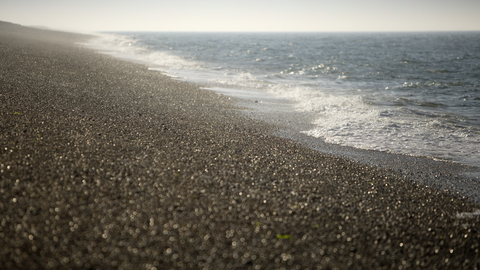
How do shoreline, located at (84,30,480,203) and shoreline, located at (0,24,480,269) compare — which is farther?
shoreline, located at (84,30,480,203)

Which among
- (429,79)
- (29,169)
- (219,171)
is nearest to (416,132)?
(219,171)

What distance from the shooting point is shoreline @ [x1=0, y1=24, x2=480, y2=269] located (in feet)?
12.0

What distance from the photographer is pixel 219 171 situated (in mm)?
5875

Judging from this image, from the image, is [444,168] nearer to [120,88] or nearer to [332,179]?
[332,179]

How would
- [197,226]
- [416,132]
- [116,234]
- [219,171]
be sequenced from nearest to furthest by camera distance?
[116,234] → [197,226] → [219,171] → [416,132]

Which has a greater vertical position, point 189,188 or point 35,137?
point 35,137

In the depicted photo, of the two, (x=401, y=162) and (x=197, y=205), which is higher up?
(x=197, y=205)

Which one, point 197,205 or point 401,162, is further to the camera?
point 401,162

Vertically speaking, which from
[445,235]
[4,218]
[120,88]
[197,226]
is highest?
[120,88]

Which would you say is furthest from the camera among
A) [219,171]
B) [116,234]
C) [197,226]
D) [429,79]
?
[429,79]

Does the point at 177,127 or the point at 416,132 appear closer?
the point at 177,127

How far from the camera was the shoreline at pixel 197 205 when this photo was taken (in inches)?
143

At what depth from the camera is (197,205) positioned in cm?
461

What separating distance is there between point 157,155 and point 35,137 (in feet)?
9.01
